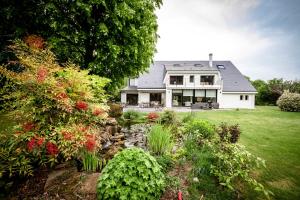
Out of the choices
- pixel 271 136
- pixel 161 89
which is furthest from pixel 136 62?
pixel 161 89

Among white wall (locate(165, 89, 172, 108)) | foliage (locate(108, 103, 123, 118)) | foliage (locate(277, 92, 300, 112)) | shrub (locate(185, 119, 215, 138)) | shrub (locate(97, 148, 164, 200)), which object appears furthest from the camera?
white wall (locate(165, 89, 172, 108))

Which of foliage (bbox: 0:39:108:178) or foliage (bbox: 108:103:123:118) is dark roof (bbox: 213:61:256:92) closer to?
foliage (bbox: 108:103:123:118)

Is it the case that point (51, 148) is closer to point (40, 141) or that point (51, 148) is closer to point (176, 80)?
Answer: point (40, 141)

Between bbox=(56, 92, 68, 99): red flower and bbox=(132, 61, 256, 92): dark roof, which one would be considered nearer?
bbox=(56, 92, 68, 99): red flower

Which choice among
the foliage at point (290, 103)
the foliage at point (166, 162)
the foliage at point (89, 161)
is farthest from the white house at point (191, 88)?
the foliage at point (89, 161)

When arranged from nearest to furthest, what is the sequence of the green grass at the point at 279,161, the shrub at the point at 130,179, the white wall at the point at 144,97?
the shrub at the point at 130,179
the green grass at the point at 279,161
the white wall at the point at 144,97

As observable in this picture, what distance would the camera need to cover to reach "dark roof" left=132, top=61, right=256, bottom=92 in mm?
31297

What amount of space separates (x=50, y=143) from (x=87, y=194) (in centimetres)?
110

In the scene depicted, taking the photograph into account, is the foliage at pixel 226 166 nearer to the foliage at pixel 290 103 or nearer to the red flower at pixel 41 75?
the red flower at pixel 41 75

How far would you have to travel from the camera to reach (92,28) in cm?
852

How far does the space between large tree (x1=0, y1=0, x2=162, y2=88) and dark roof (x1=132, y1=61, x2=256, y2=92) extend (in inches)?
809

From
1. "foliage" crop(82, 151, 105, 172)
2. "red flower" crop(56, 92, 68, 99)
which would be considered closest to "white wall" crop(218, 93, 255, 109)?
"foliage" crop(82, 151, 105, 172)

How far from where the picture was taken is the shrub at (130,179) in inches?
111

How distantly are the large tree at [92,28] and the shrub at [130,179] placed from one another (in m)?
5.20
